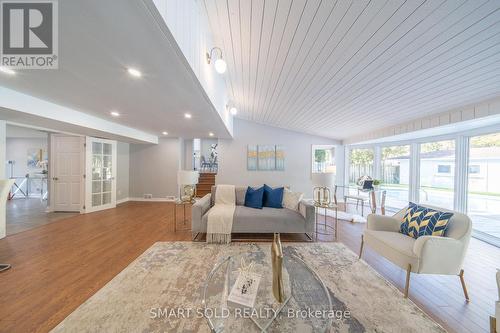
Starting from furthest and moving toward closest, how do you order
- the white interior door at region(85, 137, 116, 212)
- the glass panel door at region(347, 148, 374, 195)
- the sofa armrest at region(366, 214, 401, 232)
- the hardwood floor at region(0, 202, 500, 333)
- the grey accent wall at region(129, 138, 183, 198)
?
1. the grey accent wall at region(129, 138, 183, 198)
2. the glass panel door at region(347, 148, 374, 195)
3. the white interior door at region(85, 137, 116, 212)
4. the sofa armrest at region(366, 214, 401, 232)
5. the hardwood floor at region(0, 202, 500, 333)

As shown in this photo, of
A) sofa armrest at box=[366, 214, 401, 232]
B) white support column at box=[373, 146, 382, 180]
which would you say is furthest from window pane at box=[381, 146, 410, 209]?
sofa armrest at box=[366, 214, 401, 232]

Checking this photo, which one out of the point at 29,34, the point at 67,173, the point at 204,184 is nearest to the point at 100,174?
the point at 67,173

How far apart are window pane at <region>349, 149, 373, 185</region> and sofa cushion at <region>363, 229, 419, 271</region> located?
4022mm

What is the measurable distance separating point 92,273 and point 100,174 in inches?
152

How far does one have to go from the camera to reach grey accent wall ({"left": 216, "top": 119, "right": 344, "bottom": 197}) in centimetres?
635

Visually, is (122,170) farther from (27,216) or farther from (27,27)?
(27,27)

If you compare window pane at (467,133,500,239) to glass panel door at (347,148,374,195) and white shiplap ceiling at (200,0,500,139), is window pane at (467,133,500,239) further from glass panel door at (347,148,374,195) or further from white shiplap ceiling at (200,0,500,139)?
glass panel door at (347,148,374,195)

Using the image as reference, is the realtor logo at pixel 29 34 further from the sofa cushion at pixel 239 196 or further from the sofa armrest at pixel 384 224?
the sofa armrest at pixel 384 224

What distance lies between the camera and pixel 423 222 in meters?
2.03

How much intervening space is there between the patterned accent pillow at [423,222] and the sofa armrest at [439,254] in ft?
0.55

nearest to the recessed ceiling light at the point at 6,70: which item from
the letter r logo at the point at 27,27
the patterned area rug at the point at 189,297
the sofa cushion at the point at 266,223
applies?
the letter r logo at the point at 27,27

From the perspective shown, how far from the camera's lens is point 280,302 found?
1.27 meters

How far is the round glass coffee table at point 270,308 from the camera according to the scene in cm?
113

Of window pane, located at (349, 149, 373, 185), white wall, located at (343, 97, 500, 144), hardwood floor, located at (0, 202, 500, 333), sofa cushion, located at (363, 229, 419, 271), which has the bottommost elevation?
hardwood floor, located at (0, 202, 500, 333)
